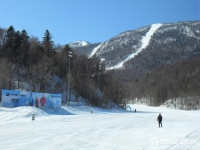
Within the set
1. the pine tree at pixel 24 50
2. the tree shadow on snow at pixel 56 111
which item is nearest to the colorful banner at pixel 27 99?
the tree shadow on snow at pixel 56 111

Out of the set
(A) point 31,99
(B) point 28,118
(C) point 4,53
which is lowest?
(B) point 28,118

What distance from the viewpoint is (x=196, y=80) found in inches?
5310

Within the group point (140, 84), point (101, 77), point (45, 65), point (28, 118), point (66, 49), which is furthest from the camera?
point (140, 84)

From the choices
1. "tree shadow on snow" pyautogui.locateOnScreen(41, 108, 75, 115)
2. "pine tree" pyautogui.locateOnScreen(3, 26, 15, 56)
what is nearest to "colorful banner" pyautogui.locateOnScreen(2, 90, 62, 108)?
"tree shadow on snow" pyautogui.locateOnScreen(41, 108, 75, 115)

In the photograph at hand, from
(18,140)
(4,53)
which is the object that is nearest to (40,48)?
(4,53)

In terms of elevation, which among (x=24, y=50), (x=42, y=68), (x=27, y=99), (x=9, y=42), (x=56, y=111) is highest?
(x=9, y=42)

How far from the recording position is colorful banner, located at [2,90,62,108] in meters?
34.8

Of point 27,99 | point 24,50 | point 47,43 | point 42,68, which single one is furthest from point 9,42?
point 27,99

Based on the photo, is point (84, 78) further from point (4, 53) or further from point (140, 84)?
point (140, 84)

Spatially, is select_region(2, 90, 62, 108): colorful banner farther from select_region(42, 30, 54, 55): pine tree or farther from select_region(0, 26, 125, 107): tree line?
select_region(42, 30, 54, 55): pine tree

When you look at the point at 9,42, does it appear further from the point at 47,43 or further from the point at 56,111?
the point at 56,111

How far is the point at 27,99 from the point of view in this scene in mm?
36562

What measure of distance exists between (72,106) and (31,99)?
11.7m

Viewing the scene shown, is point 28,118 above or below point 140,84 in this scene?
below
